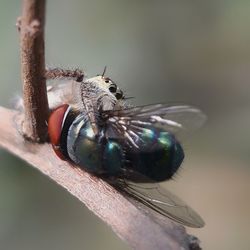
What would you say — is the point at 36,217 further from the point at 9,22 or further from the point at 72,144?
the point at 72,144

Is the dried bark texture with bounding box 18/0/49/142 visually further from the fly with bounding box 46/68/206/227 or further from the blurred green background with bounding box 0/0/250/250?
the blurred green background with bounding box 0/0/250/250

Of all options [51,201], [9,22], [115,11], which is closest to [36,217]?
[51,201]

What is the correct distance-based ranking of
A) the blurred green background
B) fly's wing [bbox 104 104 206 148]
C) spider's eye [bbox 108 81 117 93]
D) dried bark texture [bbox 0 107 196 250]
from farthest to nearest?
the blurred green background < spider's eye [bbox 108 81 117 93] < fly's wing [bbox 104 104 206 148] < dried bark texture [bbox 0 107 196 250]

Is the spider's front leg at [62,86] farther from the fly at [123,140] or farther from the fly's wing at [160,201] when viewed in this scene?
the fly's wing at [160,201]

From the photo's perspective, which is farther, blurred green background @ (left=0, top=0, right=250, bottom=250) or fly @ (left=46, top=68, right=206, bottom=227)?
blurred green background @ (left=0, top=0, right=250, bottom=250)

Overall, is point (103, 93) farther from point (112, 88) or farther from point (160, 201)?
point (160, 201)

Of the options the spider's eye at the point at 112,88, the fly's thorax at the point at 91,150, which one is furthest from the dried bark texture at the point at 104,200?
the spider's eye at the point at 112,88

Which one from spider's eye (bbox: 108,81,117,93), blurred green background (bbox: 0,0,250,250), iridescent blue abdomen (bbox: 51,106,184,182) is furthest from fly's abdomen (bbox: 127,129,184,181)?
blurred green background (bbox: 0,0,250,250)

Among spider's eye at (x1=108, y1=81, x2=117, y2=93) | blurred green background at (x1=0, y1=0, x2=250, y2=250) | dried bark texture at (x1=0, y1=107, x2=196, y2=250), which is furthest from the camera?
blurred green background at (x1=0, y1=0, x2=250, y2=250)
